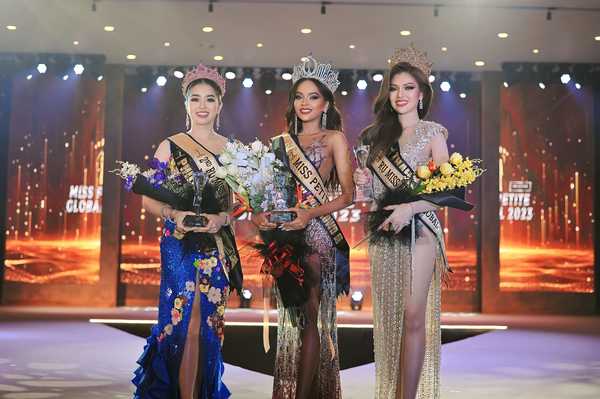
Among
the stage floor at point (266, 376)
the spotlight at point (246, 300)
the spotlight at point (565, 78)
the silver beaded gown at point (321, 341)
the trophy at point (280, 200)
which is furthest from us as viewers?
the spotlight at point (565, 78)

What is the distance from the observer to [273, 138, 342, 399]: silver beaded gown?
3908 mm

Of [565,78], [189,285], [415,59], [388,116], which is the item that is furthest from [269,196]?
[565,78]

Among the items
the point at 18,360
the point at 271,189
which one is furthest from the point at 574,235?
the point at 271,189

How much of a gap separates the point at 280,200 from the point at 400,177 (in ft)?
1.79

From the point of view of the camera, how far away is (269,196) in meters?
3.78

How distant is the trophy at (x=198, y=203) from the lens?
3707 millimetres

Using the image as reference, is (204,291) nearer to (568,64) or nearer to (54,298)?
(54,298)

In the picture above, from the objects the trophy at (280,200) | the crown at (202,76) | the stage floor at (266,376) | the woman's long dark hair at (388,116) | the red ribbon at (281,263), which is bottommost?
the stage floor at (266,376)

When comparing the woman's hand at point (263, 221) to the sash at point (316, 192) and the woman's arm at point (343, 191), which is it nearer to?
the woman's arm at point (343, 191)

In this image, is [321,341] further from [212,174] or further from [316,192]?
[212,174]

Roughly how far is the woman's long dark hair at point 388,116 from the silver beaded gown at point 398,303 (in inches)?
3.5

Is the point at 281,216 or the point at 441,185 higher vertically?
the point at 441,185

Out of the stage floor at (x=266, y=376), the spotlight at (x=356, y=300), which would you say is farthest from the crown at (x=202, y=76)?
the spotlight at (x=356, y=300)

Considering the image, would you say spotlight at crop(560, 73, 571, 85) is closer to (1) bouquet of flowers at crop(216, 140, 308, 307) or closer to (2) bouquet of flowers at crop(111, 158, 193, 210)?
(1) bouquet of flowers at crop(216, 140, 308, 307)
